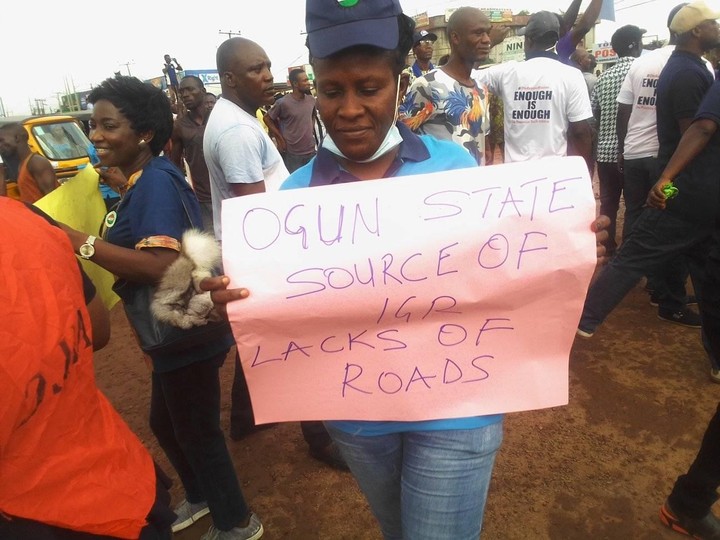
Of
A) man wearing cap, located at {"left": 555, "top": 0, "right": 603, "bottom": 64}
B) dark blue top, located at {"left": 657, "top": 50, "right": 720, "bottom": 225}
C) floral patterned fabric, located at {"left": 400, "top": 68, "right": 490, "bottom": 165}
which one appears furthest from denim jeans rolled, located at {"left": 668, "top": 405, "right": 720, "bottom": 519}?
man wearing cap, located at {"left": 555, "top": 0, "right": 603, "bottom": 64}

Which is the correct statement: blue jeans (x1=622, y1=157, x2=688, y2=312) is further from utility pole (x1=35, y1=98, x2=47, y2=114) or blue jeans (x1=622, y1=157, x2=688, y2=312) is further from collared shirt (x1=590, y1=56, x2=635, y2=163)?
utility pole (x1=35, y1=98, x2=47, y2=114)

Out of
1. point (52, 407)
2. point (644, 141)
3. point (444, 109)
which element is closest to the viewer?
point (52, 407)

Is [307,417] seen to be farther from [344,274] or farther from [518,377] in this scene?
[518,377]

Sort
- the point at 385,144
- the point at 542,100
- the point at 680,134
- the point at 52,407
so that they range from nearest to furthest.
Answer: the point at 52,407
the point at 385,144
the point at 680,134
the point at 542,100

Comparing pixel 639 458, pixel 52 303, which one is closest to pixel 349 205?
pixel 52 303

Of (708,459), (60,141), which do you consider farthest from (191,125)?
(60,141)

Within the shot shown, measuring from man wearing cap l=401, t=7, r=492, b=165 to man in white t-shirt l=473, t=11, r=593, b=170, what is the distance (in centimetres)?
50

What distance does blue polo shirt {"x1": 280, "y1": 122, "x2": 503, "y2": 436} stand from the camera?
1313 millimetres

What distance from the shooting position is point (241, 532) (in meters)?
2.23

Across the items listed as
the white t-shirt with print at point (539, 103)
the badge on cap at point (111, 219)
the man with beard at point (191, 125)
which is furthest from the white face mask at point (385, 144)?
the man with beard at point (191, 125)

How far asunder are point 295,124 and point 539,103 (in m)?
4.51

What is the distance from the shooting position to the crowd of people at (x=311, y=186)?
104 centimetres

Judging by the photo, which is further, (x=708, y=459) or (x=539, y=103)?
(x=539, y=103)

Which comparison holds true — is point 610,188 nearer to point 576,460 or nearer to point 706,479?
point 576,460
